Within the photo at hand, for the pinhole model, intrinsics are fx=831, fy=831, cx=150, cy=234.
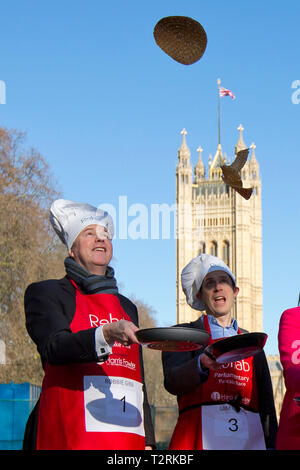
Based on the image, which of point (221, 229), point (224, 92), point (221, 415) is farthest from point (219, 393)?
point (221, 229)

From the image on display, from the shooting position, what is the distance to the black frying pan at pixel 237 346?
9.25 feet

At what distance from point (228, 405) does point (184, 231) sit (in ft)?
246

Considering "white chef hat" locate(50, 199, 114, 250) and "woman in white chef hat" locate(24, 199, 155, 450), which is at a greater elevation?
"white chef hat" locate(50, 199, 114, 250)

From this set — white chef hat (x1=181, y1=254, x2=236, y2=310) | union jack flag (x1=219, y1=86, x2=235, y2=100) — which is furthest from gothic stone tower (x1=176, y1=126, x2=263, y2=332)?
white chef hat (x1=181, y1=254, x2=236, y2=310)

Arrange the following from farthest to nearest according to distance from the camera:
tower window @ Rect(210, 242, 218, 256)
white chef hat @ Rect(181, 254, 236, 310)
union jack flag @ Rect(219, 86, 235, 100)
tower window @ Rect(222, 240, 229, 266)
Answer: tower window @ Rect(210, 242, 218, 256) < tower window @ Rect(222, 240, 229, 266) < union jack flag @ Rect(219, 86, 235, 100) < white chef hat @ Rect(181, 254, 236, 310)

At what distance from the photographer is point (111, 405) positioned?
9.36 feet

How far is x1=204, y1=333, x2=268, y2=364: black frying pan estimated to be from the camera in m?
2.82

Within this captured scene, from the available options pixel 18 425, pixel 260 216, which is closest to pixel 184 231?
pixel 260 216

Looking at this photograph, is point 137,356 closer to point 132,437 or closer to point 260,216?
point 132,437

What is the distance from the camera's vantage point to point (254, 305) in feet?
259

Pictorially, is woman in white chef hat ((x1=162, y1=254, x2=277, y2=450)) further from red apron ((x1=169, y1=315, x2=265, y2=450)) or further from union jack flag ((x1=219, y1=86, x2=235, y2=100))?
union jack flag ((x1=219, y1=86, x2=235, y2=100))

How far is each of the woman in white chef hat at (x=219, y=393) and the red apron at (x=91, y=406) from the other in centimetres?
36

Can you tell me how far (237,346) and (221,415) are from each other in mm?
648
